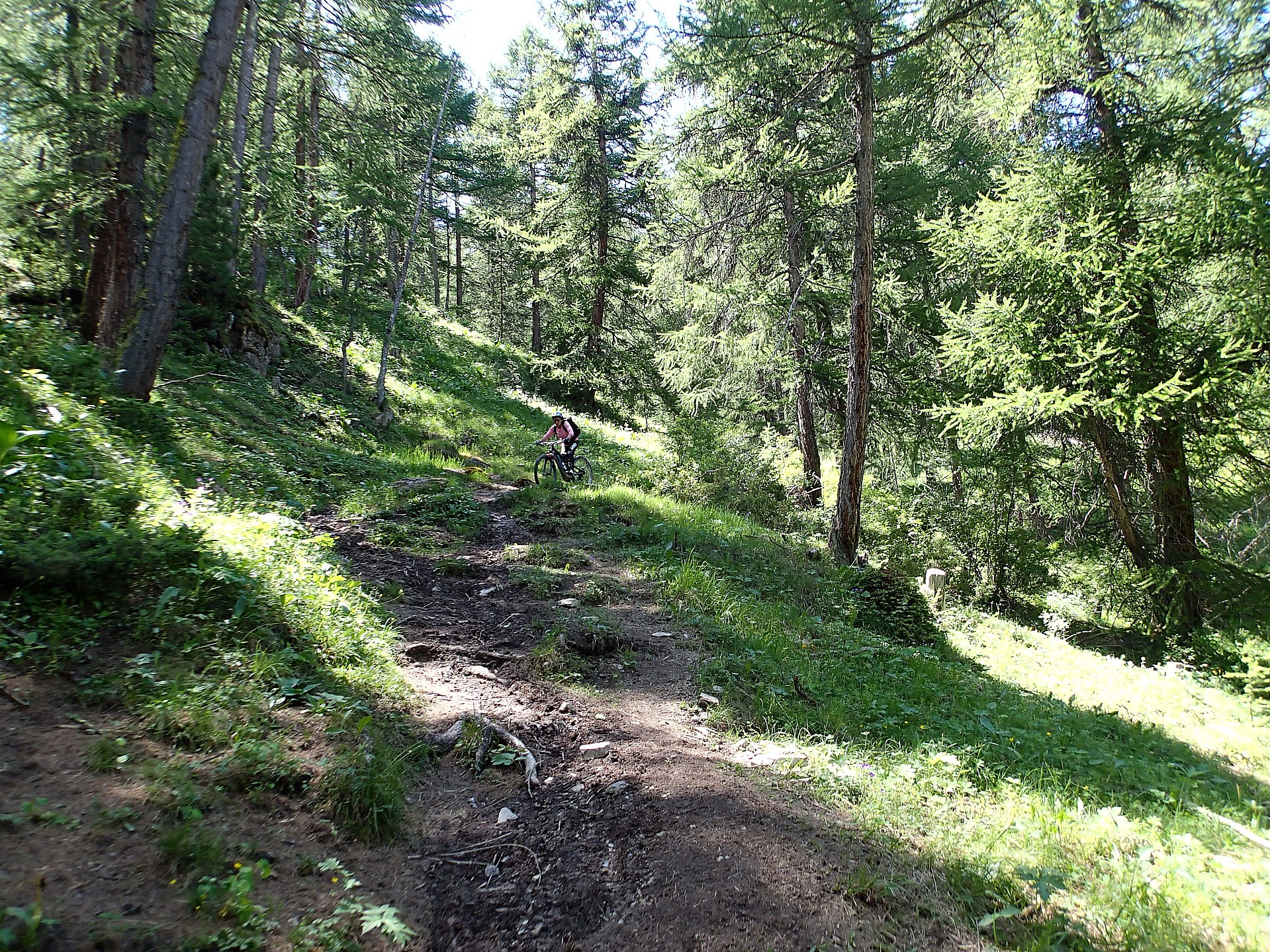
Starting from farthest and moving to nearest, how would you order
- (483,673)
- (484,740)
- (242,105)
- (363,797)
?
(242,105) < (483,673) < (484,740) < (363,797)

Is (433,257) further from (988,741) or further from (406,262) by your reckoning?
(988,741)

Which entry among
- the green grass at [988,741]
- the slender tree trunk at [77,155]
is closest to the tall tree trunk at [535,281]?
the slender tree trunk at [77,155]

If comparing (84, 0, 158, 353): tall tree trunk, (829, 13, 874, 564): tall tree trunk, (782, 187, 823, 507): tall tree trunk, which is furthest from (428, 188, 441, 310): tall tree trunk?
(829, 13, 874, 564): tall tree trunk

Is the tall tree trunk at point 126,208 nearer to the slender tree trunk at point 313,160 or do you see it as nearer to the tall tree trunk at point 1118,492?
the slender tree trunk at point 313,160

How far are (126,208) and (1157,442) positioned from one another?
16.4m

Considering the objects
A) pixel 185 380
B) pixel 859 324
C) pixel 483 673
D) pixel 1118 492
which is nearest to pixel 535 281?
pixel 185 380

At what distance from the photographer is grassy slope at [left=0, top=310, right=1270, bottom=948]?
328 cm

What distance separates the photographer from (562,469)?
44.0 feet

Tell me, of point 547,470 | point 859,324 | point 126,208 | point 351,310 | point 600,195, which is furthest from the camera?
point 600,195

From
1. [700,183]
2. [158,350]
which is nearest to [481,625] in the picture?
[158,350]

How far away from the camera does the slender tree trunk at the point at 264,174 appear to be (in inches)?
470

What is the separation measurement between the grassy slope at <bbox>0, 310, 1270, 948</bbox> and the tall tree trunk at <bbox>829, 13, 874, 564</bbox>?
4.54 feet

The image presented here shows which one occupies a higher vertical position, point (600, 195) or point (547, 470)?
point (600, 195)

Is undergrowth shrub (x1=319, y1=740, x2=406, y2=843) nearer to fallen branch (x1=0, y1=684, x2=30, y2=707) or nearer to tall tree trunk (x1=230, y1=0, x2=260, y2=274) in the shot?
fallen branch (x1=0, y1=684, x2=30, y2=707)
